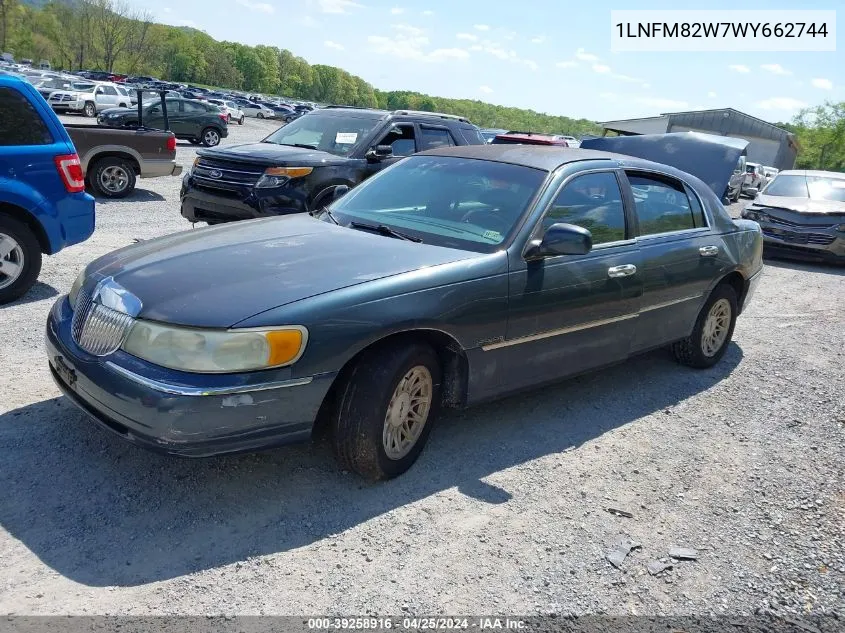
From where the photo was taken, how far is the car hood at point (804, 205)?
11938 mm

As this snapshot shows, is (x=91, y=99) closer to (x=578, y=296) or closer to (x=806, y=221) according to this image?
(x=806, y=221)

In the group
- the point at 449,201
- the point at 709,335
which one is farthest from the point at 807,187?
the point at 449,201

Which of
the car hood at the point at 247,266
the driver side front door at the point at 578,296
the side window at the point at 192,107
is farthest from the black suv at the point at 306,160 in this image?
the side window at the point at 192,107

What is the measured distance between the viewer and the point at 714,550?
3.43m

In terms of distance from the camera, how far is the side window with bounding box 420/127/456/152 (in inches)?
362

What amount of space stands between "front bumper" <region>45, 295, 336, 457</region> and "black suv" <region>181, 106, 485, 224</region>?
16.1ft

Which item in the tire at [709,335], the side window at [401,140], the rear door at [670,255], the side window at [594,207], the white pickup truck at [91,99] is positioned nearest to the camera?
the side window at [594,207]

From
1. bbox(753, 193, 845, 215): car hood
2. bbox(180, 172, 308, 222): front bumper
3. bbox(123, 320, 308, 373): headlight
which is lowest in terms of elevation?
bbox(123, 320, 308, 373): headlight

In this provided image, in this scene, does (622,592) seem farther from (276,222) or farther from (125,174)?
(125,174)

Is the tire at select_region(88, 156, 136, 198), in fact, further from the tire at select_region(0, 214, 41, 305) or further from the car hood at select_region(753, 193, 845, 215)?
the car hood at select_region(753, 193, 845, 215)

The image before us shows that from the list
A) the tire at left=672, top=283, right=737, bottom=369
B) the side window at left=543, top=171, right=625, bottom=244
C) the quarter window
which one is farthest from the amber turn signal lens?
the tire at left=672, top=283, right=737, bottom=369

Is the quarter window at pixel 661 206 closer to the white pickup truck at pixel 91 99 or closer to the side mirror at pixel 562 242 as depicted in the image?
the side mirror at pixel 562 242

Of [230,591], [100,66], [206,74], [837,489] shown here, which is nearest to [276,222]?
[230,591]

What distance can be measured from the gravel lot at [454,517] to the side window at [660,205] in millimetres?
1298
